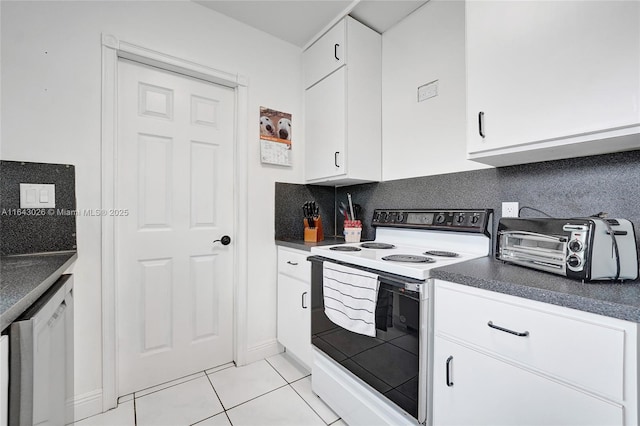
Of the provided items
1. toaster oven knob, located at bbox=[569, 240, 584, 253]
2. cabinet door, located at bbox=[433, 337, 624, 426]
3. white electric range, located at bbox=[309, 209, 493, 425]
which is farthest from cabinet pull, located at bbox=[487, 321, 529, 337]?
toaster oven knob, located at bbox=[569, 240, 584, 253]

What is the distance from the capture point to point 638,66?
891 mm

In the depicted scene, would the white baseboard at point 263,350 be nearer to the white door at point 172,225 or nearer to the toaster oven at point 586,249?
the white door at point 172,225

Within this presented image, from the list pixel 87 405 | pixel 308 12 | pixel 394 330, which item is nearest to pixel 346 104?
pixel 308 12

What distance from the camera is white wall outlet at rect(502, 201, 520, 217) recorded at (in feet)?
4.75

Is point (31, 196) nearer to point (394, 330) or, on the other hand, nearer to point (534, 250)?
point (394, 330)

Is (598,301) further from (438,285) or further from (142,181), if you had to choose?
Answer: (142,181)

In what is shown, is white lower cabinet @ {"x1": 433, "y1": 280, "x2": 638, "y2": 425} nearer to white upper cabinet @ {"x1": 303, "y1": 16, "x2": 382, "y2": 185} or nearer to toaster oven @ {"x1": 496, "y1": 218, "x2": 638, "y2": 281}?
toaster oven @ {"x1": 496, "y1": 218, "x2": 638, "y2": 281}

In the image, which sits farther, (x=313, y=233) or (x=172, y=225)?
(x=313, y=233)

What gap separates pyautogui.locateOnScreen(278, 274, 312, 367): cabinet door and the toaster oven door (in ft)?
3.71

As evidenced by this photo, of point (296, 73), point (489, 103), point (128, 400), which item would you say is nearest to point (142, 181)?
point (128, 400)

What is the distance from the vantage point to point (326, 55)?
2.10m

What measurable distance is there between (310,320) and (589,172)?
162 centimetres

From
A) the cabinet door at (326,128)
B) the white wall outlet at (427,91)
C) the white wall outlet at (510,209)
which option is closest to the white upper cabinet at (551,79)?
the white wall outlet at (510,209)

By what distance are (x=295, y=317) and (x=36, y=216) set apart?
1561mm
